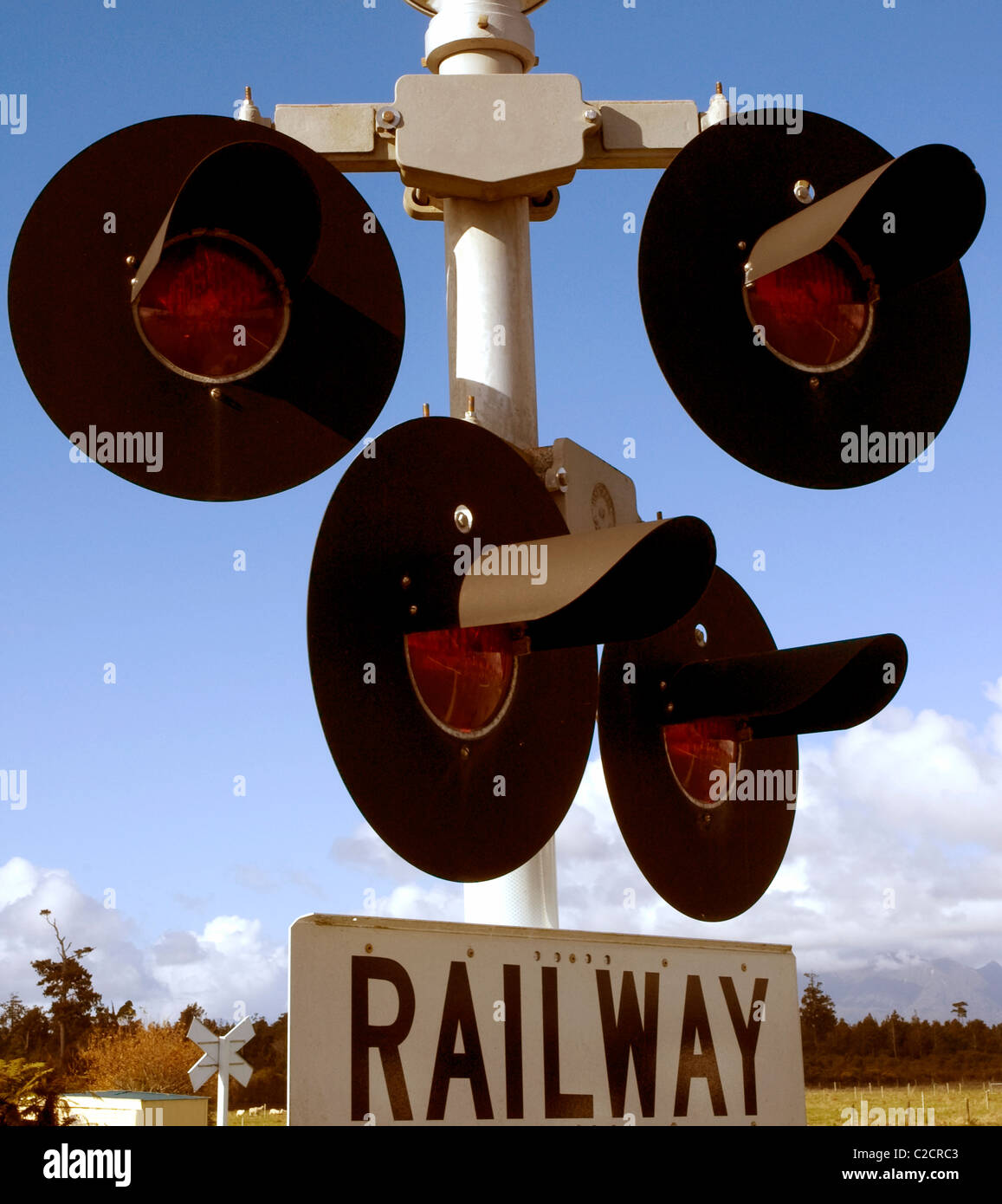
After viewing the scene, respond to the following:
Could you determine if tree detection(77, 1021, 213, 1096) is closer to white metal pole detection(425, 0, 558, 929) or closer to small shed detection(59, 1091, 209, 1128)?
small shed detection(59, 1091, 209, 1128)

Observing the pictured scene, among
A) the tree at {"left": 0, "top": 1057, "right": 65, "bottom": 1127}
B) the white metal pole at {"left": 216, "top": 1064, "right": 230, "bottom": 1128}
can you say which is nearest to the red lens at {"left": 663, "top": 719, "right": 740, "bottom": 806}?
the white metal pole at {"left": 216, "top": 1064, "right": 230, "bottom": 1128}

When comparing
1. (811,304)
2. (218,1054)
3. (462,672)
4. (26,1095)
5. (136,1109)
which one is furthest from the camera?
(136,1109)

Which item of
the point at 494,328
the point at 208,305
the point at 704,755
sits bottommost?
the point at 704,755

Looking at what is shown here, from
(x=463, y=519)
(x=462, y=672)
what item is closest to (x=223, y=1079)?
(x=462, y=672)

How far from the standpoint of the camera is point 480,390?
512 centimetres

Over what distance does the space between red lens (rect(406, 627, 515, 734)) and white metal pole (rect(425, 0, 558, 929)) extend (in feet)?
3.91

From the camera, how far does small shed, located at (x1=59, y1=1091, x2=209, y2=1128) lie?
102 feet

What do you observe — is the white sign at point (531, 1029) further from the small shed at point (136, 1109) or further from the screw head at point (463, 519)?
the small shed at point (136, 1109)

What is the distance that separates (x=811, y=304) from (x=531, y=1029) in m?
2.46

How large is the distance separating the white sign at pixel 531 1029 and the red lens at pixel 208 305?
1598 millimetres

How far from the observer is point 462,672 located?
379cm

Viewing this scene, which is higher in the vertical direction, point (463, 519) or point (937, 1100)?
point (463, 519)

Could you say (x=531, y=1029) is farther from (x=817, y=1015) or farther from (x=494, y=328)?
(x=817, y=1015)

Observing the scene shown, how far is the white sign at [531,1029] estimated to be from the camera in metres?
2.88
